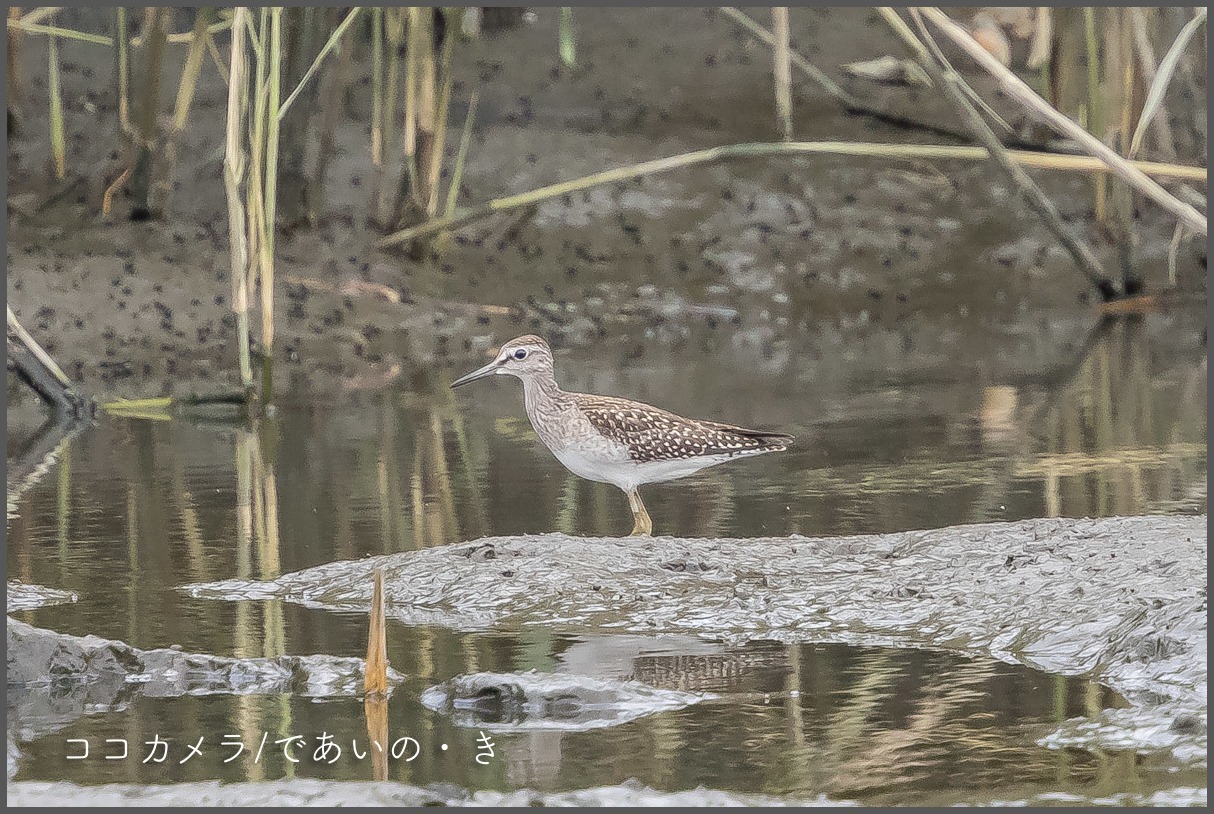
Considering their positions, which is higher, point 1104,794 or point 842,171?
point 842,171

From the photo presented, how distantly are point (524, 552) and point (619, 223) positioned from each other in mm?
9820

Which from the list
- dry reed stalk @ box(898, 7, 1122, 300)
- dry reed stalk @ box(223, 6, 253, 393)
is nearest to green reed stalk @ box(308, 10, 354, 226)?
dry reed stalk @ box(223, 6, 253, 393)

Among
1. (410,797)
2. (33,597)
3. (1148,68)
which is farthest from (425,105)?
(410,797)

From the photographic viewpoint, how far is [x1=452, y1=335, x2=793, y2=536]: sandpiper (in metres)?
8.29

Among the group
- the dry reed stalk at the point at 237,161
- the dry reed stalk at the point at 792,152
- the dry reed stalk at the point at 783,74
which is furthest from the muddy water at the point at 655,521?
the dry reed stalk at the point at 783,74

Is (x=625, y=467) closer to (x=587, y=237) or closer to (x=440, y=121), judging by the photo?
(x=440, y=121)

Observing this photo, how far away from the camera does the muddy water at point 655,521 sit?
5.23 m

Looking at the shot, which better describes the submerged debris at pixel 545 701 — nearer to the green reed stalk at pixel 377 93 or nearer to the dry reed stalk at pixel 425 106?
the green reed stalk at pixel 377 93

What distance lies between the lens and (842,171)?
18312mm

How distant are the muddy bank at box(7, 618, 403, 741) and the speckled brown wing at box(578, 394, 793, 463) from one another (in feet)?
7.38

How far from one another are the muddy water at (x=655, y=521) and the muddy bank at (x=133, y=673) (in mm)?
130

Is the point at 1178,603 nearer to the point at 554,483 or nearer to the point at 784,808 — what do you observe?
the point at 784,808

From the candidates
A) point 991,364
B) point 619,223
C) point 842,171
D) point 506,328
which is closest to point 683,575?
point 991,364

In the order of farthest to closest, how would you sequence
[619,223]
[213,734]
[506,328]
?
[619,223], [506,328], [213,734]
